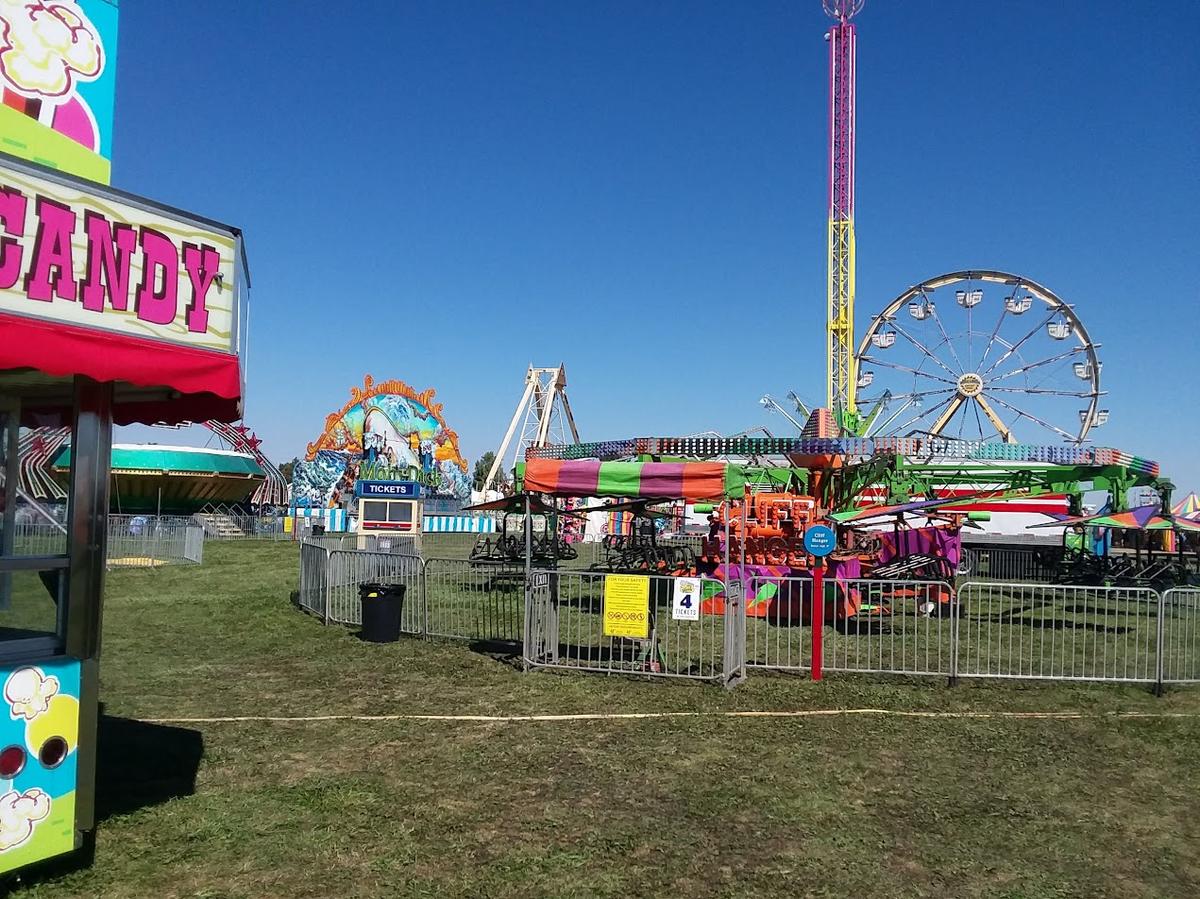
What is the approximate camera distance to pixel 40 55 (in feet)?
14.3

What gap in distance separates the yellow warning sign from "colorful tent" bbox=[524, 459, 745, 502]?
1.00m

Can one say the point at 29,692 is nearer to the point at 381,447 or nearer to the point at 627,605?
the point at 627,605

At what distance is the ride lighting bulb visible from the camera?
3.87 metres

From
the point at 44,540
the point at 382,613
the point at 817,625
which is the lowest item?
the point at 382,613

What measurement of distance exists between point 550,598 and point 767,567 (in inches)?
229

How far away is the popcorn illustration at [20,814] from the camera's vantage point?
3.90 metres

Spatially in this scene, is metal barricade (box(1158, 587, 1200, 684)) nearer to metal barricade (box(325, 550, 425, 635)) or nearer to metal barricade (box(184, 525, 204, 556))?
metal barricade (box(325, 550, 425, 635))

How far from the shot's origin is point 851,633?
13.6m

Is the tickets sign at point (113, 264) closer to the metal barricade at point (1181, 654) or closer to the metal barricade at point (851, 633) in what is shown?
the metal barricade at point (851, 633)

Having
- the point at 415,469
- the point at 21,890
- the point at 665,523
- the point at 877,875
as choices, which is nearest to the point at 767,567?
the point at 877,875

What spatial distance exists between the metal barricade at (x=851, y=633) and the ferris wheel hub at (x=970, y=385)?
2490 centimetres

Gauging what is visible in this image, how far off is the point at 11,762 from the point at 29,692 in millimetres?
306

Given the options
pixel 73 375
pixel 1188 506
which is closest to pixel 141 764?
pixel 73 375

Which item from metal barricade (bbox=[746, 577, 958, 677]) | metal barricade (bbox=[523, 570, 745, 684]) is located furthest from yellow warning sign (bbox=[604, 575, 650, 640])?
metal barricade (bbox=[746, 577, 958, 677])
